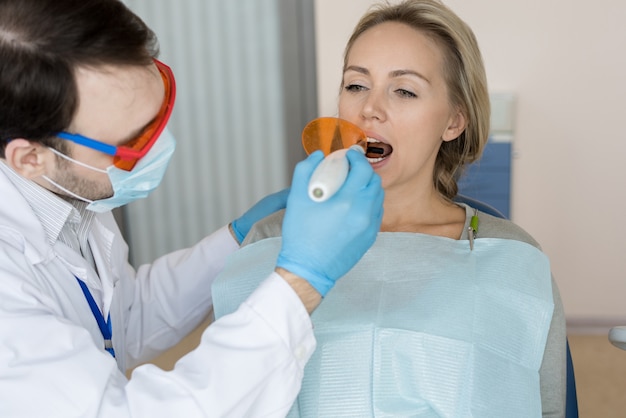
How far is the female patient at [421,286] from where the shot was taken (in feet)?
4.32

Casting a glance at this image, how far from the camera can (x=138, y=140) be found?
4.12 feet

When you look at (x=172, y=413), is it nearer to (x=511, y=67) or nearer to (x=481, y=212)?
(x=481, y=212)

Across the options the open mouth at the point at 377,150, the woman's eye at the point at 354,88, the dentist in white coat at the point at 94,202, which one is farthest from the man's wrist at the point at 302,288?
the woman's eye at the point at 354,88

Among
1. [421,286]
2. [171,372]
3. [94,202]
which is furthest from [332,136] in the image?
[171,372]

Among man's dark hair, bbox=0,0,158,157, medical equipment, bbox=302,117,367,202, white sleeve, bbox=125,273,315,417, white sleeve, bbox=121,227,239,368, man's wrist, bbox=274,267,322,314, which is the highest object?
man's dark hair, bbox=0,0,158,157

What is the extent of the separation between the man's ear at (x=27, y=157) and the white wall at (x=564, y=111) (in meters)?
1.73

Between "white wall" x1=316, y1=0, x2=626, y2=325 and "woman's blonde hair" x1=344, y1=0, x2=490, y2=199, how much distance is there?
3.65 ft

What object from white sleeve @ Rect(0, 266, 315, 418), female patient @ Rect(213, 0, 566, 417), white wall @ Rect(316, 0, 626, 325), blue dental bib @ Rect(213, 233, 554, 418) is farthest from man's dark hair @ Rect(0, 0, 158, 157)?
white wall @ Rect(316, 0, 626, 325)

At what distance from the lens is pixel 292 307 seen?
109cm

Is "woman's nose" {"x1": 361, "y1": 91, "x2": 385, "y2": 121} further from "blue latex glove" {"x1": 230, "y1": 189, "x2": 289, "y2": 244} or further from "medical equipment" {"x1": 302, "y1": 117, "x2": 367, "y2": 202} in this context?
"blue latex glove" {"x1": 230, "y1": 189, "x2": 289, "y2": 244}

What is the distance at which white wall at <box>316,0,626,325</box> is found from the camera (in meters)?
2.65

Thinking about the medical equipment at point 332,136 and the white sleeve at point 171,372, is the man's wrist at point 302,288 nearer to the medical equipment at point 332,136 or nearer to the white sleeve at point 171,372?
the white sleeve at point 171,372

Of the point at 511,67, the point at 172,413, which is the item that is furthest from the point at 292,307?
the point at 511,67

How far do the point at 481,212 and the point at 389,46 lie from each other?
41 centimetres
